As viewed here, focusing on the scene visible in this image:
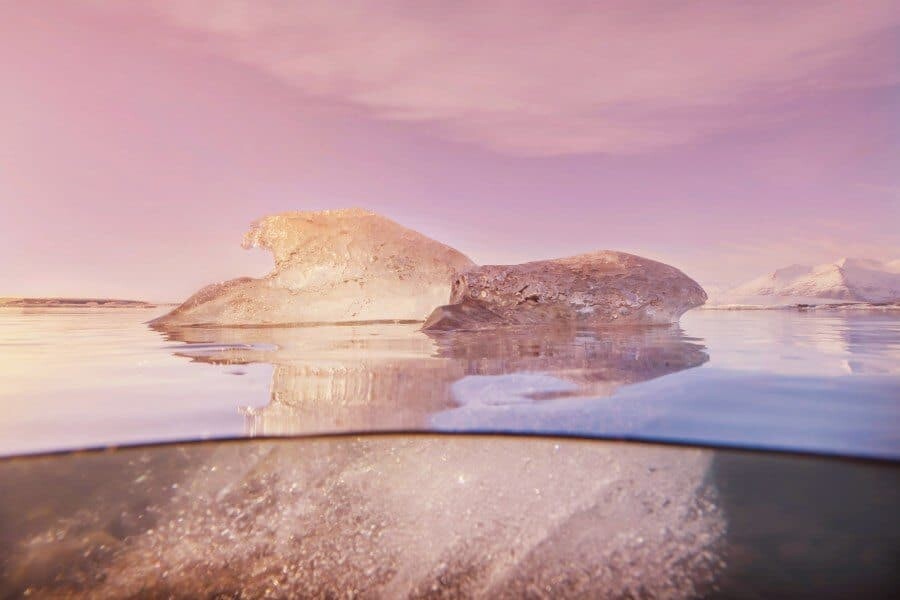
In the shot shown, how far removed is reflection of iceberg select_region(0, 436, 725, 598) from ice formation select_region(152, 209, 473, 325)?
575 centimetres

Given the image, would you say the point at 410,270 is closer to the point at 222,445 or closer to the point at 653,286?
the point at 653,286

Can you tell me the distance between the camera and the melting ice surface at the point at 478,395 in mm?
1771

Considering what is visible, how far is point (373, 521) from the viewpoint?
175cm

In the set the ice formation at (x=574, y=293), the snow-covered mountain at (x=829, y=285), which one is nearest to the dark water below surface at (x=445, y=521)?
the ice formation at (x=574, y=293)

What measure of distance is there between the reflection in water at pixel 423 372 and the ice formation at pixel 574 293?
1733 millimetres

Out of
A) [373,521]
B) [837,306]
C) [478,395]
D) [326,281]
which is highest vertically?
[326,281]

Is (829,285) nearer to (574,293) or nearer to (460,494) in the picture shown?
(574,293)

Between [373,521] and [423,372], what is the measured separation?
1013 millimetres

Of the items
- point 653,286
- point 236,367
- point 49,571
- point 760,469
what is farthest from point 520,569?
point 653,286

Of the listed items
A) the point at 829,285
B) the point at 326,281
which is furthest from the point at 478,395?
the point at 829,285

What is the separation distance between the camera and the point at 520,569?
1.58 meters

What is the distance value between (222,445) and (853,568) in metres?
2.10

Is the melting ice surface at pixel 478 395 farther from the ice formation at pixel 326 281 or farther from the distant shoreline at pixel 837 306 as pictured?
the distant shoreline at pixel 837 306

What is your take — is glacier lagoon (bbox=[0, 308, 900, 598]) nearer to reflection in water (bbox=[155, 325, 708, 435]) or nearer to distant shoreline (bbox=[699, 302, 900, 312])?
reflection in water (bbox=[155, 325, 708, 435])
